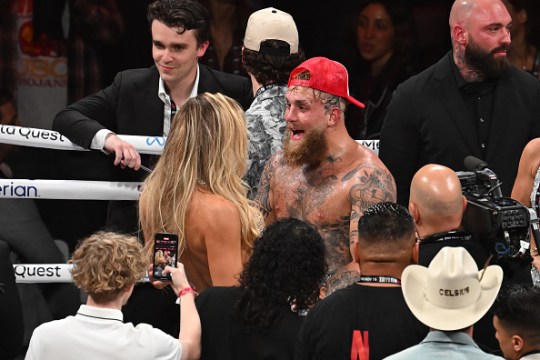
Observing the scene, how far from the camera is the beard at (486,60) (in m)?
6.12

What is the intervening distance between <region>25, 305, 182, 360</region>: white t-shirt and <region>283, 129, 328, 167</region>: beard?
1.34m

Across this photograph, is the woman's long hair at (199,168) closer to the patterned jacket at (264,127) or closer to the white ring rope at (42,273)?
the patterned jacket at (264,127)

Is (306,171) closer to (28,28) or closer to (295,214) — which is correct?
(295,214)

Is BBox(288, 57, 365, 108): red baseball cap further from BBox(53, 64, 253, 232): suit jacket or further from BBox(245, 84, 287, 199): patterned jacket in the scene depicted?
BBox(53, 64, 253, 232): suit jacket

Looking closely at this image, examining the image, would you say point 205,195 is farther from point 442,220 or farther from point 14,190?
point 14,190

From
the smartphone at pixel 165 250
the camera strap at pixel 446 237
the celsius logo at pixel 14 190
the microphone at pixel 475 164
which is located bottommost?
the celsius logo at pixel 14 190

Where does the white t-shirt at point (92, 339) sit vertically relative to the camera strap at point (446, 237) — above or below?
below

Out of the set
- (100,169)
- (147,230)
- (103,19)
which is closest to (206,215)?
(147,230)

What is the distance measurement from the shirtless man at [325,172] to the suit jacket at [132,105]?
2.68 feet

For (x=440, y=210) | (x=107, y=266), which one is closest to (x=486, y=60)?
(x=440, y=210)

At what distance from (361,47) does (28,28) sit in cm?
213

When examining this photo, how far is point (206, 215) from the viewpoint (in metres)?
4.95

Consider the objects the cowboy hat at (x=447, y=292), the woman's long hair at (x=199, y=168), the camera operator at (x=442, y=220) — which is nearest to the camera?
the cowboy hat at (x=447, y=292)

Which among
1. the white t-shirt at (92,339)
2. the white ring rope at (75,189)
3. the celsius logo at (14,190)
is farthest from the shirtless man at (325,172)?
the celsius logo at (14,190)
